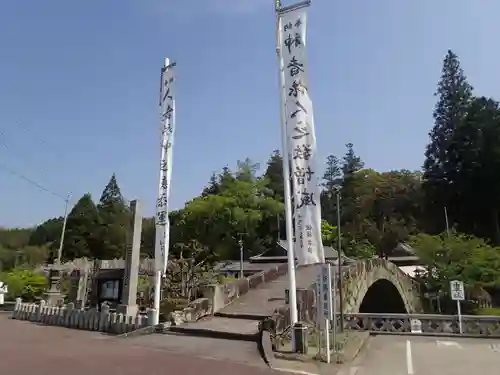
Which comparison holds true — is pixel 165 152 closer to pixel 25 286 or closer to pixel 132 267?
A: pixel 132 267

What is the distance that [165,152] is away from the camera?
16531 mm

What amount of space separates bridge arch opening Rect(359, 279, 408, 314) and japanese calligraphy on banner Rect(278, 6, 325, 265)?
19201mm

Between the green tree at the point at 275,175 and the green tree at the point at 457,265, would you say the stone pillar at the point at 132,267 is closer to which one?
the green tree at the point at 457,265

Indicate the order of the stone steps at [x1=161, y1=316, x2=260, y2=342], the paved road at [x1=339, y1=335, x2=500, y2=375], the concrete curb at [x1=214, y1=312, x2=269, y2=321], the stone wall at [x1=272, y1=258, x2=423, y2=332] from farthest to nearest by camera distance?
the concrete curb at [x1=214, y1=312, x2=269, y2=321]
the stone wall at [x1=272, y1=258, x2=423, y2=332]
the stone steps at [x1=161, y1=316, x2=260, y2=342]
the paved road at [x1=339, y1=335, x2=500, y2=375]

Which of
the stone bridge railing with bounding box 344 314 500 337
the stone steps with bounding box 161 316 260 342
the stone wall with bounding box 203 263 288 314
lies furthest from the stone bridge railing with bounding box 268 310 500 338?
the stone wall with bounding box 203 263 288 314

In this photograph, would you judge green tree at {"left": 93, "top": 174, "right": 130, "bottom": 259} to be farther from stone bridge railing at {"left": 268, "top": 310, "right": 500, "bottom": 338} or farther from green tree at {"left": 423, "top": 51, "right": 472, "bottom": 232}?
stone bridge railing at {"left": 268, "top": 310, "right": 500, "bottom": 338}

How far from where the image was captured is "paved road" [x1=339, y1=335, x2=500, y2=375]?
9992mm

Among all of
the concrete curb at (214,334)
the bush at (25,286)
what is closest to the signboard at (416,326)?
the concrete curb at (214,334)

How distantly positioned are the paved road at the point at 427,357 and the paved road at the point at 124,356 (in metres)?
2.78

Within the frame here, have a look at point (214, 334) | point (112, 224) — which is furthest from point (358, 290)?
point (112, 224)

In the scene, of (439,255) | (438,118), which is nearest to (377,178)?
(438,118)

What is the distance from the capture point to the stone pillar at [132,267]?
1669cm

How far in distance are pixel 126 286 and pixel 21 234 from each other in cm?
6168

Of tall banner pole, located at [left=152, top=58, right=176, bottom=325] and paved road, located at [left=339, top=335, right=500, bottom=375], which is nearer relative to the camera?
paved road, located at [left=339, top=335, right=500, bottom=375]
